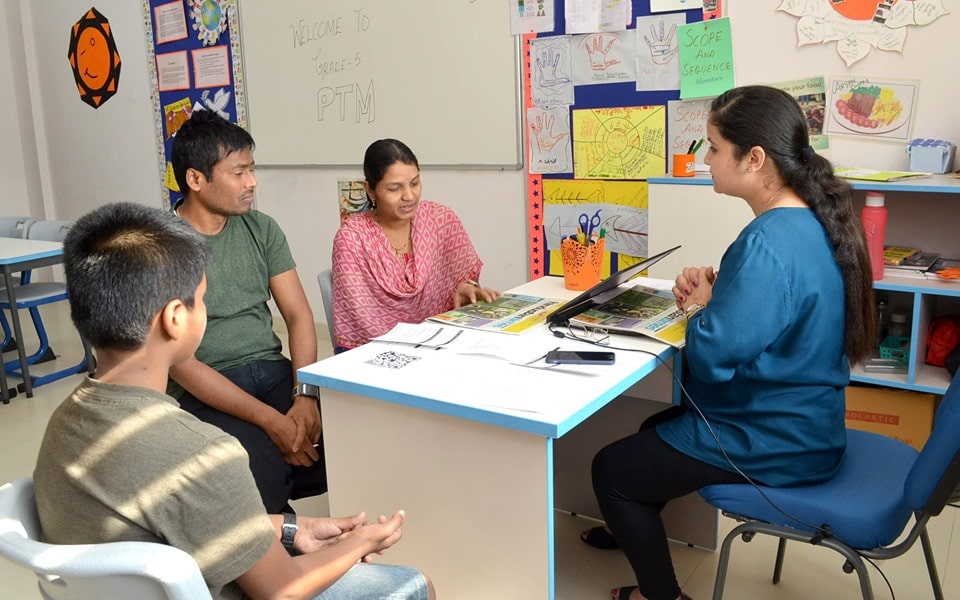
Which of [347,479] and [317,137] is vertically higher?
[317,137]

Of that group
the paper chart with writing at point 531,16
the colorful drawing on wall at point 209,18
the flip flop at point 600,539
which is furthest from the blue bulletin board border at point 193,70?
the flip flop at point 600,539

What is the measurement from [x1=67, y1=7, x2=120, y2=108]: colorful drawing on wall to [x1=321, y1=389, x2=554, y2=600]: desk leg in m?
4.57

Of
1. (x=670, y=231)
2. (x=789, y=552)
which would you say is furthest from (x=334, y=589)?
(x=670, y=231)

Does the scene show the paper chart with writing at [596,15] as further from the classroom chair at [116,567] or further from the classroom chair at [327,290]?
the classroom chair at [116,567]

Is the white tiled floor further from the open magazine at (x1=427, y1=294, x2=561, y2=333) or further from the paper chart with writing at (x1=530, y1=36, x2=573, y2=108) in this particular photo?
the paper chart with writing at (x1=530, y1=36, x2=573, y2=108)

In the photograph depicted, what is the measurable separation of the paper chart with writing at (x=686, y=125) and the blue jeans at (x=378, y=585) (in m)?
2.17

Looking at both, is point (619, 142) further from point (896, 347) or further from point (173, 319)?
point (173, 319)

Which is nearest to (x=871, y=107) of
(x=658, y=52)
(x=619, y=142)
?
(x=658, y=52)

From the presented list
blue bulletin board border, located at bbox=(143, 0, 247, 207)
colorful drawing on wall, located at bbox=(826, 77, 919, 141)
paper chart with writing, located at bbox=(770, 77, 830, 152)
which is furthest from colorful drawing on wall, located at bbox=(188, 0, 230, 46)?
colorful drawing on wall, located at bbox=(826, 77, 919, 141)

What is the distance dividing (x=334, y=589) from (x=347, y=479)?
400mm

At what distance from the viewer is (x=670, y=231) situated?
289 cm

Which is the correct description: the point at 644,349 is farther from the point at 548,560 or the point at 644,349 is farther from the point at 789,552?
the point at 789,552

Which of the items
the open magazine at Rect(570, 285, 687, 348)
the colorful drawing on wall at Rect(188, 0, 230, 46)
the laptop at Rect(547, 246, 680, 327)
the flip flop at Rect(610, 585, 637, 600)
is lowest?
the flip flop at Rect(610, 585, 637, 600)

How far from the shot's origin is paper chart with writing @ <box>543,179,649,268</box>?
130 inches
